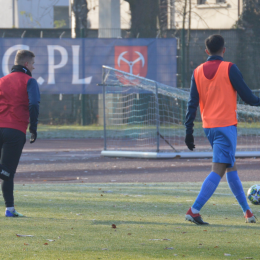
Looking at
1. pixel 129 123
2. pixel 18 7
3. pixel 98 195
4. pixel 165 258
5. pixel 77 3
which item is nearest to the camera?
pixel 165 258

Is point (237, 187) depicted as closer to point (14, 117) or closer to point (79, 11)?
point (14, 117)

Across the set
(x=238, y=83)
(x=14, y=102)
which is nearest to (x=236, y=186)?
(x=238, y=83)

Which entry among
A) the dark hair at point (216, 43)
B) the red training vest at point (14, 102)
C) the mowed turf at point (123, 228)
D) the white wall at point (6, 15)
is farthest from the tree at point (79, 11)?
the dark hair at point (216, 43)

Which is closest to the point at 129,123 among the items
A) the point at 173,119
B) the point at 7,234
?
the point at 173,119

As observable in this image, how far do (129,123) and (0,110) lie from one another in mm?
10989

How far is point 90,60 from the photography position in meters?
18.7

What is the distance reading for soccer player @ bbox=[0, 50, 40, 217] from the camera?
5938 mm

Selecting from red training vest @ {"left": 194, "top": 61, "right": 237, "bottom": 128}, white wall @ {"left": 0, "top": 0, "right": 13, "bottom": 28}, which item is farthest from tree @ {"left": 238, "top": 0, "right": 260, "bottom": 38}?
white wall @ {"left": 0, "top": 0, "right": 13, "bottom": 28}

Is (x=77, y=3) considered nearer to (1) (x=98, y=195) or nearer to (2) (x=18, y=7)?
(1) (x=98, y=195)

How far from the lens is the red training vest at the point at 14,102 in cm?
600

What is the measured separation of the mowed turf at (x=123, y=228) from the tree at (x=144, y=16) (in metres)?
15.1

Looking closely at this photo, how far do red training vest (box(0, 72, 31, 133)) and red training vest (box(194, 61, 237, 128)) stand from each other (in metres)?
1.91

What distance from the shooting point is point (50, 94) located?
63.3 ft

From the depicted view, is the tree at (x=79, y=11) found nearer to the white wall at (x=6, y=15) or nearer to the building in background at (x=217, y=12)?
the building in background at (x=217, y=12)
